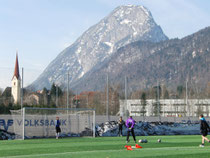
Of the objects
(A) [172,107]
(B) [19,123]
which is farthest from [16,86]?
(A) [172,107]

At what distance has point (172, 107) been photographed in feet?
274

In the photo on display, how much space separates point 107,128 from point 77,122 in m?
3.76

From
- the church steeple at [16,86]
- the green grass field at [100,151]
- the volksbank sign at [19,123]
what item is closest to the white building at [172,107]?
the church steeple at [16,86]

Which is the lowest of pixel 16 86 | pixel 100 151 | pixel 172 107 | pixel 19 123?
pixel 100 151

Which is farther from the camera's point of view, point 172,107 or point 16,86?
point 172,107

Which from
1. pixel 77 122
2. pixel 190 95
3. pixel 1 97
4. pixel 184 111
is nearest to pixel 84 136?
pixel 77 122

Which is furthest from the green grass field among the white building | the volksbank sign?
the white building

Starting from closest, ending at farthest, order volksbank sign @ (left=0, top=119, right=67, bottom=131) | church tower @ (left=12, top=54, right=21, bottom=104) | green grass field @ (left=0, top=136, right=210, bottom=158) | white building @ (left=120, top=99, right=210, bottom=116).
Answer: green grass field @ (left=0, top=136, right=210, bottom=158) < volksbank sign @ (left=0, top=119, right=67, bottom=131) < church tower @ (left=12, top=54, right=21, bottom=104) < white building @ (left=120, top=99, right=210, bottom=116)

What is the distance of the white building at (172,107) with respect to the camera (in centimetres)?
7088

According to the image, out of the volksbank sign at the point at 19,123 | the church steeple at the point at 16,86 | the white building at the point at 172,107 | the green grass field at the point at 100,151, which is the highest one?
the church steeple at the point at 16,86

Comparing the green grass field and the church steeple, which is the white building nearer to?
the church steeple

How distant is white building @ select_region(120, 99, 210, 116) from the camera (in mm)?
70875

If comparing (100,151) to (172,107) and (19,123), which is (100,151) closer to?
(19,123)

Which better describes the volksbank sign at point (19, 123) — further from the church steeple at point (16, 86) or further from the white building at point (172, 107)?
the white building at point (172, 107)
